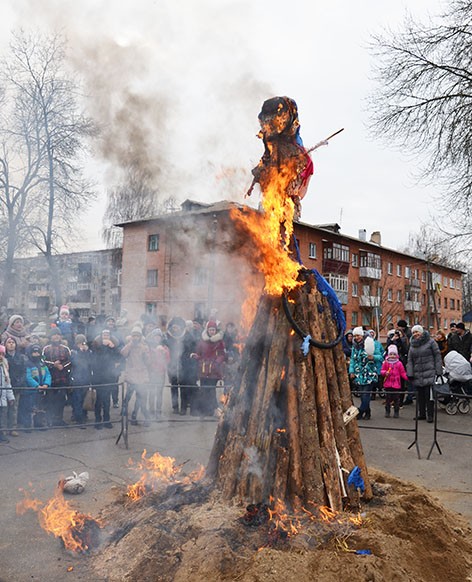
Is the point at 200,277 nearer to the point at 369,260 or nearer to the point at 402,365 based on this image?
the point at 402,365

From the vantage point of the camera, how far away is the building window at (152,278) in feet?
45.1

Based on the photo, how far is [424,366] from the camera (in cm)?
1076

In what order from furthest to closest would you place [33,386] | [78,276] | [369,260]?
[369,260] → [78,276] → [33,386]

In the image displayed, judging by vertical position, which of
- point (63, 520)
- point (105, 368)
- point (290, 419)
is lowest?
point (63, 520)

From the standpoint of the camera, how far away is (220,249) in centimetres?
944

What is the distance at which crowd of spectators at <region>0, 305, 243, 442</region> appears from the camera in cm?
896

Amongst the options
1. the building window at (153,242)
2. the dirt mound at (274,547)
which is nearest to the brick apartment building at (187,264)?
the building window at (153,242)

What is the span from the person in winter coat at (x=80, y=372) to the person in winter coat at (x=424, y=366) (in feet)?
21.5

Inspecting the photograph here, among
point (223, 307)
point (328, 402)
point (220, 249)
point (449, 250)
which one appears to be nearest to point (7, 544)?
point (328, 402)

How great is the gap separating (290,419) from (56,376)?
20.5 feet

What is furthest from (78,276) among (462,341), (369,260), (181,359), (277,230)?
(369,260)

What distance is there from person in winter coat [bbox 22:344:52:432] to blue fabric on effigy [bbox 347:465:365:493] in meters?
5.98

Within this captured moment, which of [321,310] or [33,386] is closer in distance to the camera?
[321,310]

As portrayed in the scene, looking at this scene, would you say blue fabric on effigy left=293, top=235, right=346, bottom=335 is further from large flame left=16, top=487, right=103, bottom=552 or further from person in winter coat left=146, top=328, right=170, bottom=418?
person in winter coat left=146, top=328, right=170, bottom=418
